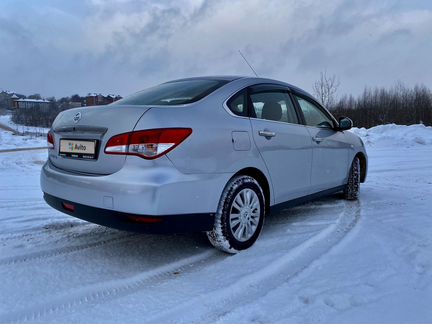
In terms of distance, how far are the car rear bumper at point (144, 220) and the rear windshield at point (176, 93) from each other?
3.15 ft

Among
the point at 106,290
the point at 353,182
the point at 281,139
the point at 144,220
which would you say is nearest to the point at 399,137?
the point at 353,182

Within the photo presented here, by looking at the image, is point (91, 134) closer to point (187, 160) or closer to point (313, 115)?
point (187, 160)

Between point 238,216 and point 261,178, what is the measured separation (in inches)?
19.0

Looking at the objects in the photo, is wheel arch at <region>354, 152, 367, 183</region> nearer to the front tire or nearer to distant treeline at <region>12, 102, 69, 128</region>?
the front tire

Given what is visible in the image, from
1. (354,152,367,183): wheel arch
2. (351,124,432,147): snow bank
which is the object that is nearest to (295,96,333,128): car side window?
(354,152,367,183): wheel arch

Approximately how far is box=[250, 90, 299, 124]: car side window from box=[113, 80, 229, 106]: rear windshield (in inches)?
14.7

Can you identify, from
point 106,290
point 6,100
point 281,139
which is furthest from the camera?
point 6,100

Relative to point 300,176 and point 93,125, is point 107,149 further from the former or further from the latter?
point 300,176

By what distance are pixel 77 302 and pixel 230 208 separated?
4.44ft

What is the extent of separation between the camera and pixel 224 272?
3.01 metres

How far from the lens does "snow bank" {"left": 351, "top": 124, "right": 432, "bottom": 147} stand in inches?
676

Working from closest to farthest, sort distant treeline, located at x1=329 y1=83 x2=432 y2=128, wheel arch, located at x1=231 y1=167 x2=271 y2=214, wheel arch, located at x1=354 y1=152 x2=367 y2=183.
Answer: wheel arch, located at x1=231 y1=167 x2=271 y2=214 < wheel arch, located at x1=354 y1=152 x2=367 y2=183 < distant treeline, located at x1=329 y1=83 x2=432 y2=128

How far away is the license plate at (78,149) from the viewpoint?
3.04 m

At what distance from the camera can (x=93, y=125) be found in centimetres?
306
